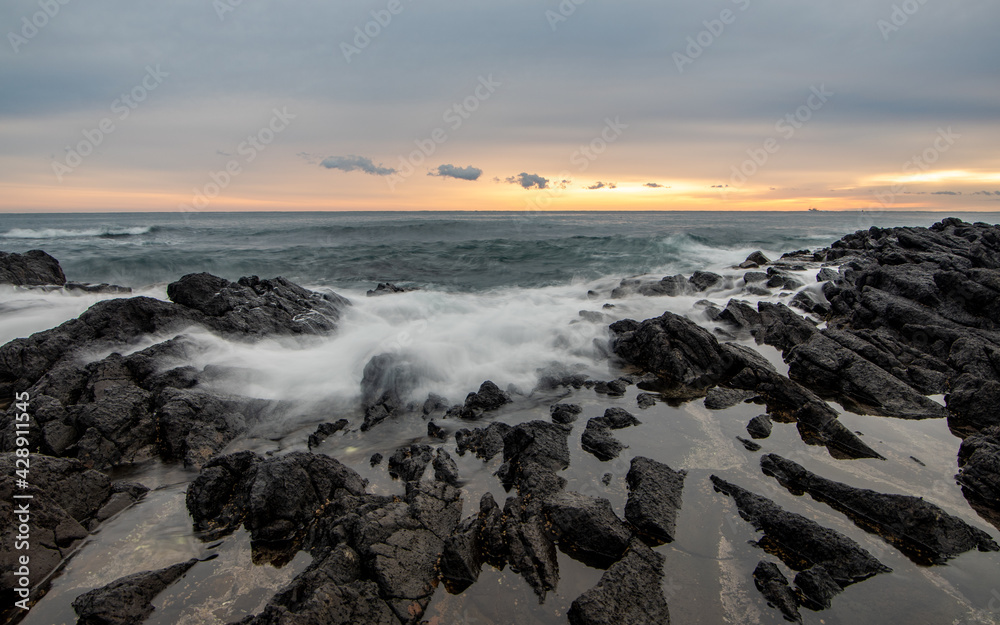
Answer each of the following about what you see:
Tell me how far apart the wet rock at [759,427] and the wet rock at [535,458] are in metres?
2.76

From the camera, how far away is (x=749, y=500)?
5.35 m

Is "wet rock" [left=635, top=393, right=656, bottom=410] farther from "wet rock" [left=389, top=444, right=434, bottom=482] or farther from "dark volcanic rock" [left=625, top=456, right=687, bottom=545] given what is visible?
"wet rock" [left=389, top=444, right=434, bottom=482]

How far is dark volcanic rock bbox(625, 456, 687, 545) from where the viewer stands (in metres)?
4.97

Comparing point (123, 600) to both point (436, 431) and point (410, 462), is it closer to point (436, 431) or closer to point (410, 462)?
point (410, 462)

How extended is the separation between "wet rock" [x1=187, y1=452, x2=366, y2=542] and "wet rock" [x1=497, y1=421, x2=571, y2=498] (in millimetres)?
1887

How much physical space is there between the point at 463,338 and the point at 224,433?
230 inches

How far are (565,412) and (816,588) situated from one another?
13.4ft

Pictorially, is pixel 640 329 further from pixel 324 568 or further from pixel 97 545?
pixel 97 545

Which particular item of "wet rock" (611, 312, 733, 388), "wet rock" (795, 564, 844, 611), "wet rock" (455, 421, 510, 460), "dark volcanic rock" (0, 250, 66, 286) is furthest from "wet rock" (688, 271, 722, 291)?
"dark volcanic rock" (0, 250, 66, 286)

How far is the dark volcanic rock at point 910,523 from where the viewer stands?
4.73 meters

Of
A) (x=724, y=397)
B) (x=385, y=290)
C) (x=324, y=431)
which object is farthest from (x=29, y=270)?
(x=724, y=397)

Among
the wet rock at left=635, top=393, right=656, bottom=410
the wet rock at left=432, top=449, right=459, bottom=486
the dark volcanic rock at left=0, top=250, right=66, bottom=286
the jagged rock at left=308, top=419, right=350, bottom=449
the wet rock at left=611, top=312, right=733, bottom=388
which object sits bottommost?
the jagged rock at left=308, top=419, right=350, bottom=449

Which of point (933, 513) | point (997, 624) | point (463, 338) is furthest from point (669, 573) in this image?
point (463, 338)

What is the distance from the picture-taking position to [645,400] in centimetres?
837
